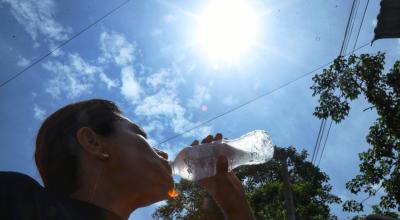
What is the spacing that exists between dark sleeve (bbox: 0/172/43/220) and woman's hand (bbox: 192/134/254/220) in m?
1.15

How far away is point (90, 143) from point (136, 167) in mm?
201

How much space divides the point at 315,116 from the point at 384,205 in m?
3.15

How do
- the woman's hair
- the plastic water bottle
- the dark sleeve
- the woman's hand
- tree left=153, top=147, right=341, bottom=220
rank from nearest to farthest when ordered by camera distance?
the dark sleeve < the woman's hair < the woman's hand < the plastic water bottle < tree left=153, top=147, right=341, bottom=220

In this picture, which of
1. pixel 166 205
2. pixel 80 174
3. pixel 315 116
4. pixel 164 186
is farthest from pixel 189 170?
pixel 166 205

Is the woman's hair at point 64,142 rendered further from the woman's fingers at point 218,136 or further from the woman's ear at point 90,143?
the woman's fingers at point 218,136

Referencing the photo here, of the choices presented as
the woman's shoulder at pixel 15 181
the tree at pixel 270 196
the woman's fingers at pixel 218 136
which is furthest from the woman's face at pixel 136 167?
the tree at pixel 270 196

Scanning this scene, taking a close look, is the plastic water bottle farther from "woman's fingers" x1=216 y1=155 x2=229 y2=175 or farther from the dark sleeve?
the dark sleeve

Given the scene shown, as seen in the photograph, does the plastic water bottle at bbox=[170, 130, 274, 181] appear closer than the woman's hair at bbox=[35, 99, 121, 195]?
No

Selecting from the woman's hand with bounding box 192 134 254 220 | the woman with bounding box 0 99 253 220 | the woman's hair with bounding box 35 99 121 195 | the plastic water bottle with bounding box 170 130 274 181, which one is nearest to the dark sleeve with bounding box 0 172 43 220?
the woman with bounding box 0 99 253 220

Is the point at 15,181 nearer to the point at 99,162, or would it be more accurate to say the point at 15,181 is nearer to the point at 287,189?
the point at 99,162

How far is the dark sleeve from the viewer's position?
2.74 feet

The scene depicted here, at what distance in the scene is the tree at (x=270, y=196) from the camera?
669 inches

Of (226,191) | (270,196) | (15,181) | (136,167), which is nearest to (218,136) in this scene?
(226,191)

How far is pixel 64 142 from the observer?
4.23ft
